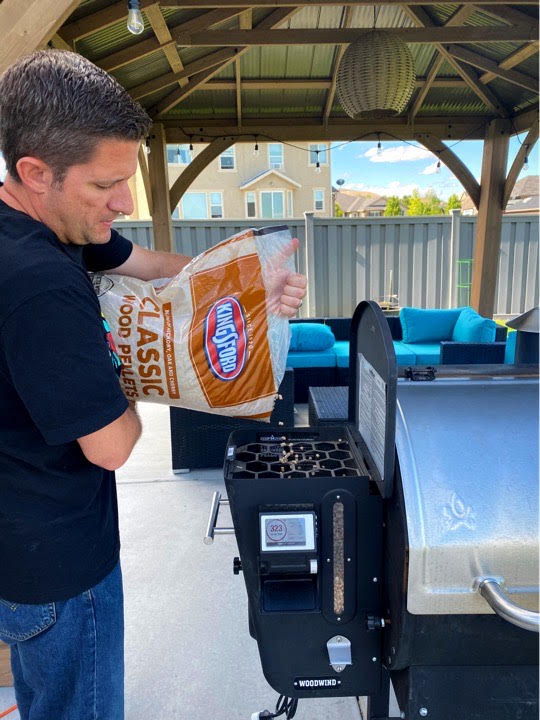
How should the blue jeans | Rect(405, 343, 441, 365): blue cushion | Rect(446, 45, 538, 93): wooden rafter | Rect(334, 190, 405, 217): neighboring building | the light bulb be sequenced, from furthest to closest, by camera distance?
Rect(334, 190, 405, 217): neighboring building, Rect(405, 343, 441, 365): blue cushion, Rect(446, 45, 538, 93): wooden rafter, the light bulb, the blue jeans

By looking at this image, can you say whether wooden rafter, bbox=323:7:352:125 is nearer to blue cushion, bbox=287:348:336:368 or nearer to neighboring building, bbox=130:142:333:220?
blue cushion, bbox=287:348:336:368

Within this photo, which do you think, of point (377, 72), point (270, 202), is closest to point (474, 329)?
point (377, 72)

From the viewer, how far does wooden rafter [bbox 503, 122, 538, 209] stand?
17.2ft

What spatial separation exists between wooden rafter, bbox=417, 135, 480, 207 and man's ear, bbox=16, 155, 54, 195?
585 centimetres

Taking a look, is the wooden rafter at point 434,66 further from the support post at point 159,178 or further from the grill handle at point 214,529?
the grill handle at point 214,529

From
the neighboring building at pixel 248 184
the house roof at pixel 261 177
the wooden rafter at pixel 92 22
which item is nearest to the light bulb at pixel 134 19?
the wooden rafter at pixel 92 22

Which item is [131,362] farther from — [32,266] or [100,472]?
[32,266]

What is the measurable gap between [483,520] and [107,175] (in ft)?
2.49

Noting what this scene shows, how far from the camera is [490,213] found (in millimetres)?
5789

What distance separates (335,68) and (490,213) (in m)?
2.38

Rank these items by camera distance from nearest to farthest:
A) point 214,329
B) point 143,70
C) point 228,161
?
1. point 214,329
2. point 143,70
3. point 228,161

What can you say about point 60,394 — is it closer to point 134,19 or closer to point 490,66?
point 134,19

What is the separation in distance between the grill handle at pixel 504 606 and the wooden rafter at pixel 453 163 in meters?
5.97

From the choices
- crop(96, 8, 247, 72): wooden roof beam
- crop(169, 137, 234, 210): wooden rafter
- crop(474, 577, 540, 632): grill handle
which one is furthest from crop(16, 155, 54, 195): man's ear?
crop(169, 137, 234, 210): wooden rafter
